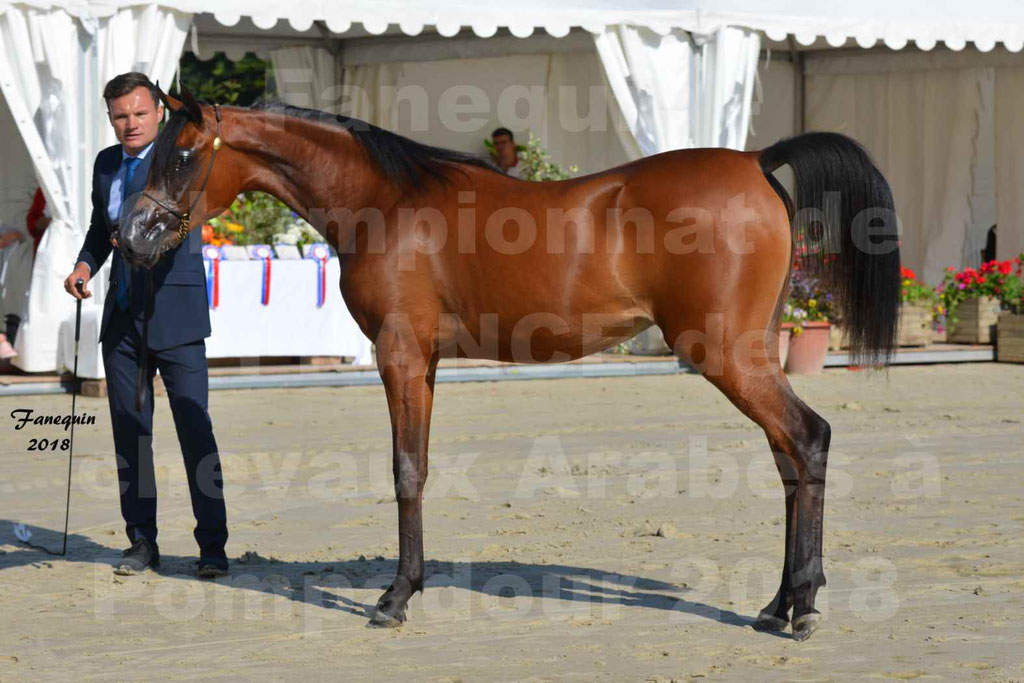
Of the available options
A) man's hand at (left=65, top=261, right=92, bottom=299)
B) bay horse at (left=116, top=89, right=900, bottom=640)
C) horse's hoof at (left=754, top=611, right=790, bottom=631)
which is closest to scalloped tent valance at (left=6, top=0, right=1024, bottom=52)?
man's hand at (left=65, top=261, right=92, bottom=299)

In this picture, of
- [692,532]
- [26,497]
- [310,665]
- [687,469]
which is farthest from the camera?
[687,469]

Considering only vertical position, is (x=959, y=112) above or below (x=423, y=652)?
above

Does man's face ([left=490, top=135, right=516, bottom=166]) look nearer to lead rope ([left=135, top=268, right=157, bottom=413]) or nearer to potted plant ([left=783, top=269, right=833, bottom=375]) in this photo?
potted plant ([left=783, top=269, right=833, bottom=375])

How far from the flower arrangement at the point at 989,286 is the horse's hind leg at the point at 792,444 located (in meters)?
8.85

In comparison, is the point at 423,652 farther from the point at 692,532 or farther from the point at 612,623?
the point at 692,532

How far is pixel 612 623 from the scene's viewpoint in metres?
4.33

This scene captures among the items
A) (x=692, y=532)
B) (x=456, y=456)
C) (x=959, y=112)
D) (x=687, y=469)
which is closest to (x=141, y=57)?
(x=456, y=456)

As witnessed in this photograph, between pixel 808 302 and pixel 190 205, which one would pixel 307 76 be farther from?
pixel 190 205

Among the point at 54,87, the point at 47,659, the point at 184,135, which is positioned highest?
the point at 54,87

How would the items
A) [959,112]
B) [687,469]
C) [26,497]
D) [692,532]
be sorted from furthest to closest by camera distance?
[959,112] → [687,469] → [26,497] → [692,532]

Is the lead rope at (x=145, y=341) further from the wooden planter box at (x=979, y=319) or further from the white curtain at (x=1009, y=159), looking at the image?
the white curtain at (x=1009, y=159)

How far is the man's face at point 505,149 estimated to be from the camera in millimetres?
13227

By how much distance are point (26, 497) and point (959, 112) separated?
35.2 feet

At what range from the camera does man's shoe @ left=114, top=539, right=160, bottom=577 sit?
499cm
